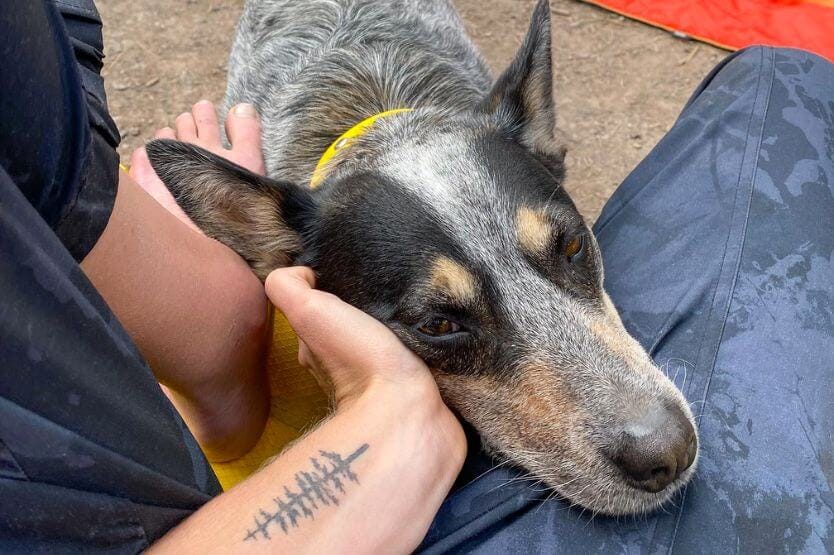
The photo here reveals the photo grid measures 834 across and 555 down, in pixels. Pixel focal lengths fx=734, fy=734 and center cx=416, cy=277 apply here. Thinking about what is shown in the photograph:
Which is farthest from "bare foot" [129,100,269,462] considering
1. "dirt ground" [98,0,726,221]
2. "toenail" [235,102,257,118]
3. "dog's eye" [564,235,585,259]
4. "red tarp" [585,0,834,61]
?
"red tarp" [585,0,834,61]

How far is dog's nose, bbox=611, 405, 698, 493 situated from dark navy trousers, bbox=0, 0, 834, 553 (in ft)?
0.18

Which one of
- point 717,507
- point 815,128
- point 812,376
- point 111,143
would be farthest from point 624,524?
point 111,143

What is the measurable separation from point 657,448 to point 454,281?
679mm

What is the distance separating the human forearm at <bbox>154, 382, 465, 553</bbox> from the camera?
4.88 feet

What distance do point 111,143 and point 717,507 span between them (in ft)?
5.86

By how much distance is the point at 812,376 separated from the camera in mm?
1763

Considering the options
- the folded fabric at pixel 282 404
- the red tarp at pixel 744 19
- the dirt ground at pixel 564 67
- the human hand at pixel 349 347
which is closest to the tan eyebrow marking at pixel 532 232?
the human hand at pixel 349 347

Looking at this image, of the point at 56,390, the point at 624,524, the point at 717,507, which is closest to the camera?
the point at 56,390

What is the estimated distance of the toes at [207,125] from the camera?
10.9ft

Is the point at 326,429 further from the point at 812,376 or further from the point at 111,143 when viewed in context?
the point at 812,376

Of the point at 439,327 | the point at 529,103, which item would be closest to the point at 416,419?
the point at 439,327

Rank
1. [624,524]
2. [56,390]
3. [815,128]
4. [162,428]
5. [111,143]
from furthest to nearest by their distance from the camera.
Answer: [815,128] → [111,143] → [624,524] → [162,428] → [56,390]

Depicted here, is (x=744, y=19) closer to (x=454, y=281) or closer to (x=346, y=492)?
(x=454, y=281)

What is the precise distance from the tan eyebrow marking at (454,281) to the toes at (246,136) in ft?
4.72
